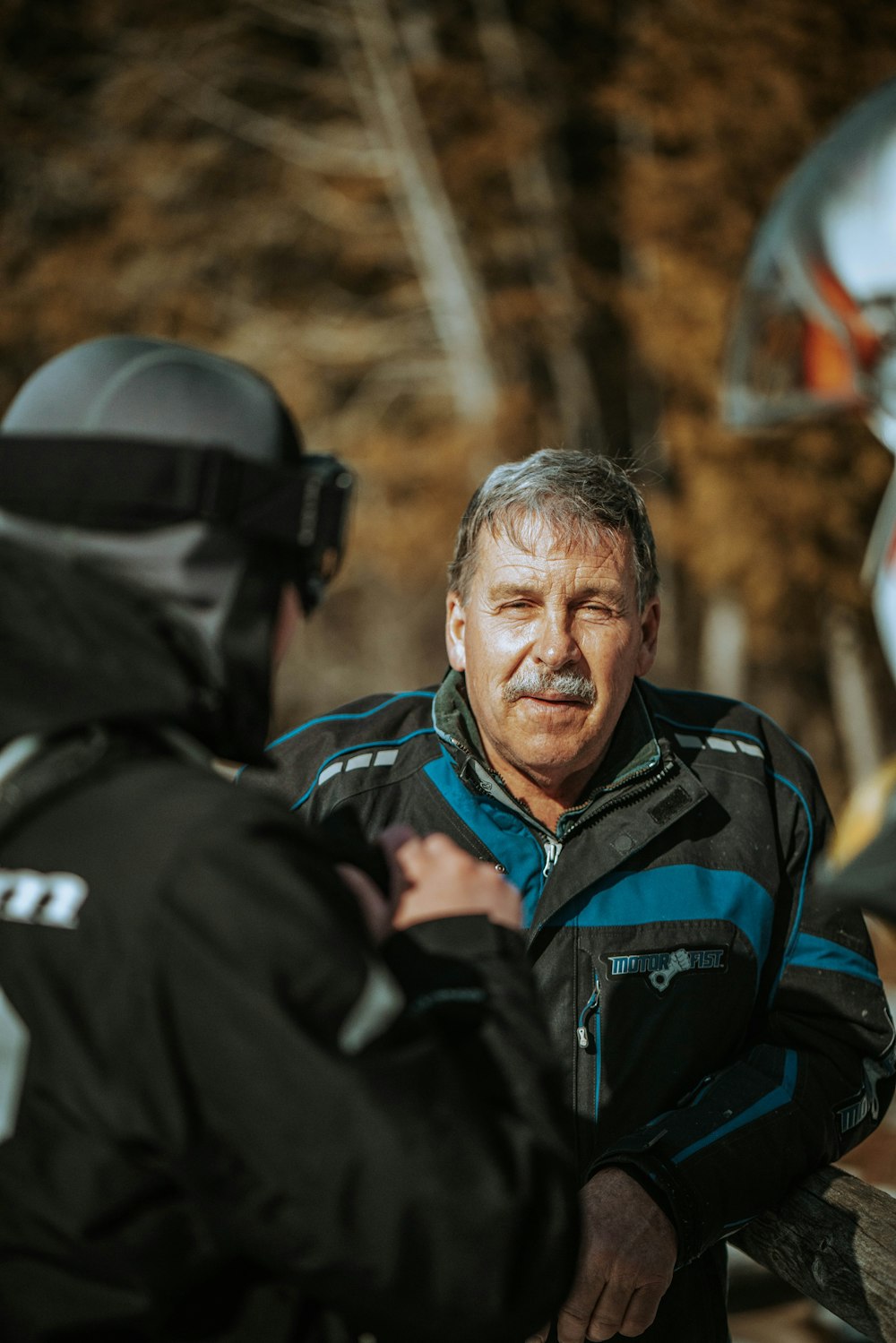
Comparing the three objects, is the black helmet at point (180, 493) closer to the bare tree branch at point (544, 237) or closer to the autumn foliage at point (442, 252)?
the autumn foliage at point (442, 252)

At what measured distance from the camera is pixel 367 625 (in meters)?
13.0

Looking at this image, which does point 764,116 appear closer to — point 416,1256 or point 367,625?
point 367,625

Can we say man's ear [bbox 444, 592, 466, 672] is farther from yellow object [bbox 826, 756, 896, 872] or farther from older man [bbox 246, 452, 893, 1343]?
yellow object [bbox 826, 756, 896, 872]

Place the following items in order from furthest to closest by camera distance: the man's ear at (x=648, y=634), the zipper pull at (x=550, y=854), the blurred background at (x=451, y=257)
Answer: the blurred background at (x=451, y=257) → the man's ear at (x=648, y=634) → the zipper pull at (x=550, y=854)

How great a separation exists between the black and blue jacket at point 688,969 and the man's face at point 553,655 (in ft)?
0.22

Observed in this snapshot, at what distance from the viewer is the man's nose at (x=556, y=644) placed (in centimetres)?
207

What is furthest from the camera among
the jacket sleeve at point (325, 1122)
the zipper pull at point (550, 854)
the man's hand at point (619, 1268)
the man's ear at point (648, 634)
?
the man's ear at point (648, 634)

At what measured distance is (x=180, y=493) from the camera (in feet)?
3.85

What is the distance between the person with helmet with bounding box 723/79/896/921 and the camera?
1.82 metres

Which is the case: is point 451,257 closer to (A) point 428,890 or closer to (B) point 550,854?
(B) point 550,854

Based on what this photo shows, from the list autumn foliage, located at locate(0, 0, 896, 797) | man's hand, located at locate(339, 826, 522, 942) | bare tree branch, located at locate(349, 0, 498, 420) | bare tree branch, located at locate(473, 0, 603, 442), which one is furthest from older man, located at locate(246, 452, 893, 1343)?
bare tree branch, located at locate(473, 0, 603, 442)

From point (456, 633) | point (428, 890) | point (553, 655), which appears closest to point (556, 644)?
point (553, 655)

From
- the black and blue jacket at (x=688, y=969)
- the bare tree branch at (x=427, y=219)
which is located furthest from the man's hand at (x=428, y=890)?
the bare tree branch at (x=427, y=219)

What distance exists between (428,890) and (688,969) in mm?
882
